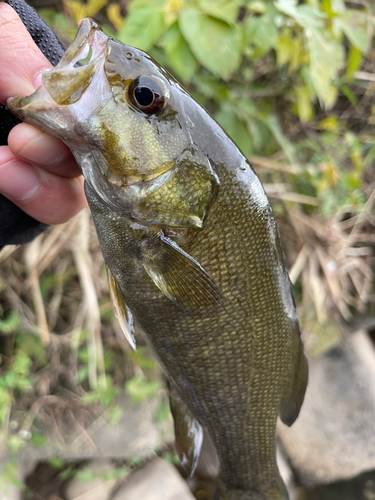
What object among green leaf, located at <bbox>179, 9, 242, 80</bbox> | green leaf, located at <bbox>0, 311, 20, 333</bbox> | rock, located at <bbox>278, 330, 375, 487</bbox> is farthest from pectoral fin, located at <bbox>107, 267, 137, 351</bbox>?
rock, located at <bbox>278, 330, 375, 487</bbox>

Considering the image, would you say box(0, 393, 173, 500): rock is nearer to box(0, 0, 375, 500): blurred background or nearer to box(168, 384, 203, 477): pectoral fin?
box(0, 0, 375, 500): blurred background

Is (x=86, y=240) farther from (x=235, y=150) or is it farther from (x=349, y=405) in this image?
(x=349, y=405)

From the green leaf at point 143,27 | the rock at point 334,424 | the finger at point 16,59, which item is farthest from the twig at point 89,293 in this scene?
the rock at point 334,424

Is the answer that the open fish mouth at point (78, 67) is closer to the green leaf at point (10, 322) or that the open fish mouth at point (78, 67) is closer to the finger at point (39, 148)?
the finger at point (39, 148)

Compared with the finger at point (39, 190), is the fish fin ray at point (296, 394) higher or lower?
lower

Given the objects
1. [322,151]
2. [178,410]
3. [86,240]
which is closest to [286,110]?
[322,151]

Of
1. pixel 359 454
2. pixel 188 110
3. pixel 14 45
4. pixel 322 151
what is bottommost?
pixel 359 454
